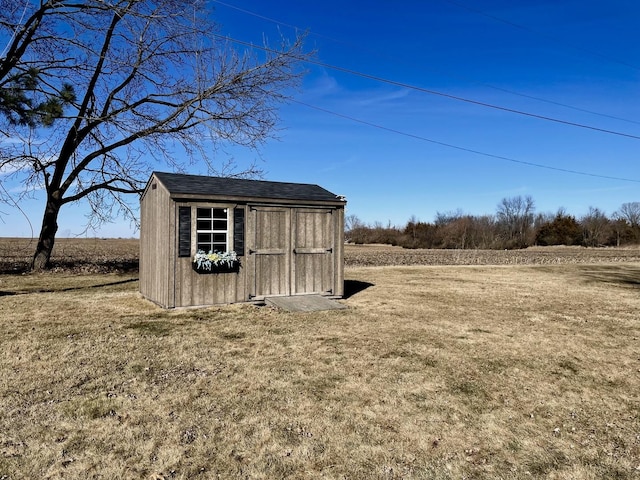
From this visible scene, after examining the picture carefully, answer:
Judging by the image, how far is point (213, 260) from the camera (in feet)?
29.1

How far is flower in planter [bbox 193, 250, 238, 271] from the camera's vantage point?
8785 millimetres

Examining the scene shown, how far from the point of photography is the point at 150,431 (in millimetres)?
3395

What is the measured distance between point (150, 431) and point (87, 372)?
191 centimetres

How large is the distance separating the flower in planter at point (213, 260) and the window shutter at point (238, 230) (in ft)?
0.57

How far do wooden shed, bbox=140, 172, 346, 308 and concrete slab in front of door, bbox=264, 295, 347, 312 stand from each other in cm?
27

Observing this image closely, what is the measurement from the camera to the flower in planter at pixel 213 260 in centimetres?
879

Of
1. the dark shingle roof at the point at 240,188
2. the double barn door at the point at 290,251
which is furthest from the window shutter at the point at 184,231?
the double barn door at the point at 290,251

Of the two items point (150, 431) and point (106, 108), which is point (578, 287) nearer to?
point (150, 431)

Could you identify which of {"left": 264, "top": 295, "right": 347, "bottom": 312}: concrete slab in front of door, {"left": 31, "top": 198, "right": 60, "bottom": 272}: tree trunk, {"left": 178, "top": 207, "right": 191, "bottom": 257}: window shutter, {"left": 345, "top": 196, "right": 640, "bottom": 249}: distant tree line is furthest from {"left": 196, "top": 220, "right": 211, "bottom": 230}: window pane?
{"left": 345, "top": 196, "right": 640, "bottom": 249}: distant tree line

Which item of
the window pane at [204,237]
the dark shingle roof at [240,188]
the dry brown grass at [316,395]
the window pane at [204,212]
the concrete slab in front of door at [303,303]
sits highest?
the dark shingle roof at [240,188]

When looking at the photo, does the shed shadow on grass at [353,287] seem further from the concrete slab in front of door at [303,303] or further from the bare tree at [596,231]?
the bare tree at [596,231]

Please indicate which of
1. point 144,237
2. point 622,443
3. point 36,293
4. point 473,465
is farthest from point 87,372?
point 36,293

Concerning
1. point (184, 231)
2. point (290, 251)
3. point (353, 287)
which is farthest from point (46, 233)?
point (353, 287)

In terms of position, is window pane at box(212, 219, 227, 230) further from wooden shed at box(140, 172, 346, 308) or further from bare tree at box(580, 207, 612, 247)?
bare tree at box(580, 207, 612, 247)
